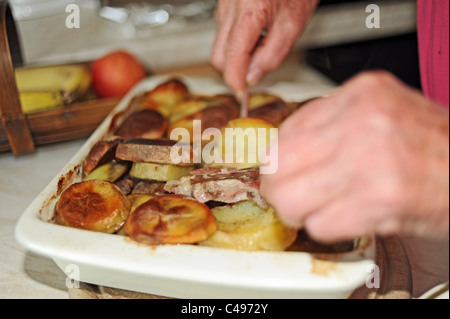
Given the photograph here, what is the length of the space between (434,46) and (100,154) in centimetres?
98

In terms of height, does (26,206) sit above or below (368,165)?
below

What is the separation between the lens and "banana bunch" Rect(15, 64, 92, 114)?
5.09 feet

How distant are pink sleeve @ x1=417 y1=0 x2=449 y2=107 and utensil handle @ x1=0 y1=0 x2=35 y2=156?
1198 mm

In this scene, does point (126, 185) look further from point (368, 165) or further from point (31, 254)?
point (368, 165)

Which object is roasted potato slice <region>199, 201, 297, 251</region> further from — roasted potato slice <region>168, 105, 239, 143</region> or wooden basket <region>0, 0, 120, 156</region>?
wooden basket <region>0, 0, 120, 156</region>

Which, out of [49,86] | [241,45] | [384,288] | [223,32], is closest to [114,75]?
[49,86]

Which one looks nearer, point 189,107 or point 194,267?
point 194,267

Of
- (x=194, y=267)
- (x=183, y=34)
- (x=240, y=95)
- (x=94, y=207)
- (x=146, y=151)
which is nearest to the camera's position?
(x=194, y=267)

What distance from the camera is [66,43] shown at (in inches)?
100

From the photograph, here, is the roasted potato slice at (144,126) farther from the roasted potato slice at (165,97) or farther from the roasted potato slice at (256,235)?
the roasted potato slice at (256,235)

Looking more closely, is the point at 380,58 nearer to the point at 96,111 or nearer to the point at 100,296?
the point at 96,111

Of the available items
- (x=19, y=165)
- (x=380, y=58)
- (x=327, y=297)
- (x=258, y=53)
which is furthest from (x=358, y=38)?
(x=327, y=297)

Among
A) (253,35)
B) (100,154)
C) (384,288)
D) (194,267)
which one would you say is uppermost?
(253,35)

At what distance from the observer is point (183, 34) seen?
8.20 ft
